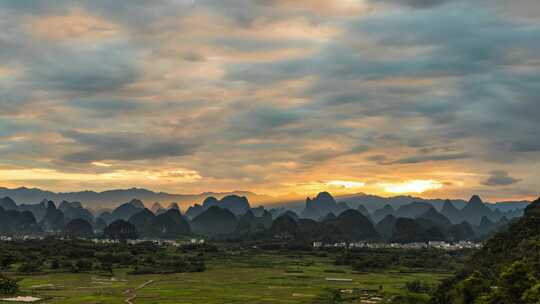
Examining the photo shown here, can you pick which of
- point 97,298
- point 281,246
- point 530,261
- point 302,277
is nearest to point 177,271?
point 302,277

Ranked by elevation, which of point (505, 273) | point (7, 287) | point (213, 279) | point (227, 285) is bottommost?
point (213, 279)

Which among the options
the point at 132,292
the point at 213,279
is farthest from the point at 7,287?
the point at 213,279

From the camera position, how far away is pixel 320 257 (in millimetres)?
151875

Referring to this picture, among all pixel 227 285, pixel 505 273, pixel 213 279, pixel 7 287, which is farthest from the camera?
pixel 213 279

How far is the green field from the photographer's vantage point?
7306cm

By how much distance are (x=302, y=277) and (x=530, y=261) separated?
57942 millimetres

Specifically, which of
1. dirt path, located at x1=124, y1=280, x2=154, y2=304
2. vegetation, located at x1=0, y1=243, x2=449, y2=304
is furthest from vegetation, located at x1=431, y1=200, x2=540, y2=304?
dirt path, located at x1=124, y1=280, x2=154, y2=304

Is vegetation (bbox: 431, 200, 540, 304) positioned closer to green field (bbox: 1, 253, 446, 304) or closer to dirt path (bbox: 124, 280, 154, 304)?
green field (bbox: 1, 253, 446, 304)

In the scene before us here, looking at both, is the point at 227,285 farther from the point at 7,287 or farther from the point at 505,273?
the point at 505,273

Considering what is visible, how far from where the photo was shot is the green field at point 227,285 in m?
73.1

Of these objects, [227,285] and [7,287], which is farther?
[227,285]

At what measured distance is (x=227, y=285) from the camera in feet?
289

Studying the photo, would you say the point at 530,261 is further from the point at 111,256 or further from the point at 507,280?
the point at 111,256

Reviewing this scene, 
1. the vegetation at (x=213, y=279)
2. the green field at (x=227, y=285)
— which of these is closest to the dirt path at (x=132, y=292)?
the green field at (x=227, y=285)
